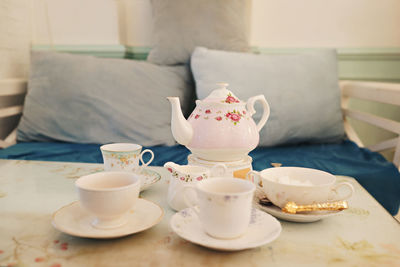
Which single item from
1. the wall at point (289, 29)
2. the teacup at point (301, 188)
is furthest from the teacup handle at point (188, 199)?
the wall at point (289, 29)

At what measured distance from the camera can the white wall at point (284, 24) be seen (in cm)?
185

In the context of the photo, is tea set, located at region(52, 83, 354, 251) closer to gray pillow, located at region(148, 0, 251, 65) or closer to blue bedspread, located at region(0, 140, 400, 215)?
blue bedspread, located at region(0, 140, 400, 215)

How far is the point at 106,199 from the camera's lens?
52 centimetres

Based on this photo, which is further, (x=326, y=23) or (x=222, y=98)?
(x=326, y=23)

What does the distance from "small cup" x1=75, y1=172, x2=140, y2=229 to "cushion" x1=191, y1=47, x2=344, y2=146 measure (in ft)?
2.96

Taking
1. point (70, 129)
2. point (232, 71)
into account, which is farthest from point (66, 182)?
point (232, 71)

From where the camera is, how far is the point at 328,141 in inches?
61.2

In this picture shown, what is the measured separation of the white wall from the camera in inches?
72.7

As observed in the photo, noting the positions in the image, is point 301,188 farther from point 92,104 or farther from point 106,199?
point 92,104

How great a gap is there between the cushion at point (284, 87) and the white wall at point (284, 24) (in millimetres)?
421

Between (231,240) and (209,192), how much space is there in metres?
0.08

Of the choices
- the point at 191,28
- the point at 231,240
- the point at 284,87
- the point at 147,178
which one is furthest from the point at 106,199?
the point at 191,28

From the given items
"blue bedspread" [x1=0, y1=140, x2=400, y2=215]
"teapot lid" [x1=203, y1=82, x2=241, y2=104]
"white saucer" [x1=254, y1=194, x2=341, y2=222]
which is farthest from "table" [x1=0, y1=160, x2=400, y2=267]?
"blue bedspread" [x1=0, y1=140, x2=400, y2=215]

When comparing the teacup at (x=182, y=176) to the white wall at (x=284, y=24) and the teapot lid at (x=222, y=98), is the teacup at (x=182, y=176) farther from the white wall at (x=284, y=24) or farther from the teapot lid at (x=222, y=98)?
the white wall at (x=284, y=24)
